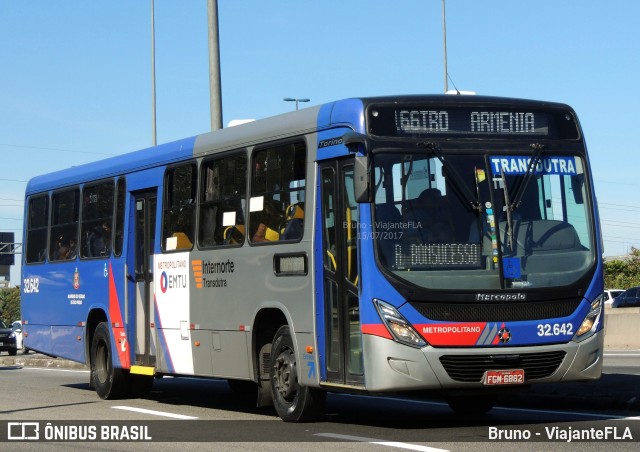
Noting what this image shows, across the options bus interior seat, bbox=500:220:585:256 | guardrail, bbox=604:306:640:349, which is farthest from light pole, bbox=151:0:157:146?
bus interior seat, bbox=500:220:585:256

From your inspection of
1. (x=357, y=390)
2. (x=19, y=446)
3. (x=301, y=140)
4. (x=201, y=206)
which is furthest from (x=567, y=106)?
(x=19, y=446)

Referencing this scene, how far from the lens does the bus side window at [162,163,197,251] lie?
15656 millimetres

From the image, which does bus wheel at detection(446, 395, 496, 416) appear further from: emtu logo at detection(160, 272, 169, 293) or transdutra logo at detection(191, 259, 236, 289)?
emtu logo at detection(160, 272, 169, 293)

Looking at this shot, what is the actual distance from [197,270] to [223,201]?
44.9 inches

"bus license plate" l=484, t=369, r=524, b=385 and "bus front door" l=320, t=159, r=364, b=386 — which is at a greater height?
"bus front door" l=320, t=159, r=364, b=386

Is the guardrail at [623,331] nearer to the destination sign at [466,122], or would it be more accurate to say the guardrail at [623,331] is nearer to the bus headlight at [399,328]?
the destination sign at [466,122]

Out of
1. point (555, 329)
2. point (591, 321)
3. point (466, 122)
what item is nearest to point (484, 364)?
point (555, 329)

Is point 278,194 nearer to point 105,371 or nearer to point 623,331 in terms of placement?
point 105,371

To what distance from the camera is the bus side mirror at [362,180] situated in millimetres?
11625

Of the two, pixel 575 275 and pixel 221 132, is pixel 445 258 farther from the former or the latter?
pixel 221 132

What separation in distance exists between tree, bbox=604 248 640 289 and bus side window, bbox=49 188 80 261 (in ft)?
191

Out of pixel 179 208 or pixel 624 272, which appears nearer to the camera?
pixel 179 208

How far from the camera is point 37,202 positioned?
2112cm

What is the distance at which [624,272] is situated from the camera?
261ft
